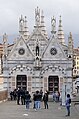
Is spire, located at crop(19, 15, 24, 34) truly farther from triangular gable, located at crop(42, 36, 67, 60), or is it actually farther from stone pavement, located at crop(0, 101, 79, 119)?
stone pavement, located at crop(0, 101, 79, 119)

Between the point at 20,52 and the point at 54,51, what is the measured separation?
4101mm

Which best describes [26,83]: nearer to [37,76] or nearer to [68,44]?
[37,76]

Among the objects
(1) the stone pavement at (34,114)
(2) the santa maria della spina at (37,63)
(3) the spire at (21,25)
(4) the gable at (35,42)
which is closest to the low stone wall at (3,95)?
(2) the santa maria della spina at (37,63)

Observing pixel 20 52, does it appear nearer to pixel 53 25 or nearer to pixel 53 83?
pixel 53 25

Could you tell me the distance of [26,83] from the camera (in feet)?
175

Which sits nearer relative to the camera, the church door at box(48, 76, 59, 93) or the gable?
the church door at box(48, 76, 59, 93)

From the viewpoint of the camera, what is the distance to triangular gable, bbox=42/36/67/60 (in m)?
53.2

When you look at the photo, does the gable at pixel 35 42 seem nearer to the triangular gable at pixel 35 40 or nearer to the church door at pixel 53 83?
the triangular gable at pixel 35 40

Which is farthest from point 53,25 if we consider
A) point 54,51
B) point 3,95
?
point 3,95

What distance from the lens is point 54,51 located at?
5341cm

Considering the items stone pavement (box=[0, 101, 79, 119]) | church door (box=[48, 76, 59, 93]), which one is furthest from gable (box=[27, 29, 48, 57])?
stone pavement (box=[0, 101, 79, 119])

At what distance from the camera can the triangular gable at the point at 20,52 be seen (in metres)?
53.8

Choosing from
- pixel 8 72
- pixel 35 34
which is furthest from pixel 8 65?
pixel 35 34

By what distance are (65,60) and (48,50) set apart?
239 cm
